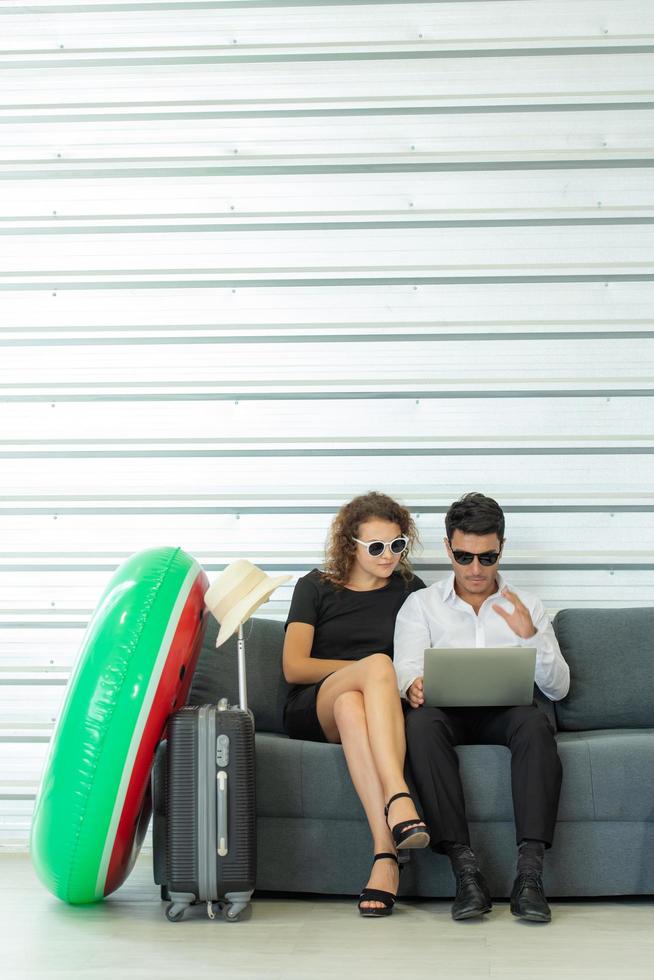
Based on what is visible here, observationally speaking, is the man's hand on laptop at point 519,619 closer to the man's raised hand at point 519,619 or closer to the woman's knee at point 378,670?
the man's raised hand at point 519,619

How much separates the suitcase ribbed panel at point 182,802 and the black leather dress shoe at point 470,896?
28.5 inches

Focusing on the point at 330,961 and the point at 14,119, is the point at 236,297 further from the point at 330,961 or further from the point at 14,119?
the point at 330,961

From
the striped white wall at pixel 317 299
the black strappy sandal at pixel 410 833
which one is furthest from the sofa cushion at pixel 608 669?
the black strappy sandal at pixel 410 833

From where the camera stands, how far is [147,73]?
4.47 meters

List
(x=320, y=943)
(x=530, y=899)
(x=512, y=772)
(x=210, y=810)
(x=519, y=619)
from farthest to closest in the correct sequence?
(x=519, y=619), (x=512, y=772), (x=210, y=810), (x=530, y=899), (x=320, y=943)

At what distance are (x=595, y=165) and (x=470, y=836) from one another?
2.71m

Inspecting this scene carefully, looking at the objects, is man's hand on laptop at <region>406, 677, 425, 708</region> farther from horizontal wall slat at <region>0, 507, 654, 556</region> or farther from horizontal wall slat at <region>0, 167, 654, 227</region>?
horizontal wall slat at <region>0, 167, 654, 227</region>

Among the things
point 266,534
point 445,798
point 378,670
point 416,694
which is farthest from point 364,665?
point 266,534

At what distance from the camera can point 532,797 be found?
10.00 feet

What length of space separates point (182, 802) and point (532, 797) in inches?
39.2

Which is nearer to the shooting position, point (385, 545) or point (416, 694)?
point (416, 694)

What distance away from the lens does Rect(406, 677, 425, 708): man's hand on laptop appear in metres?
3.38

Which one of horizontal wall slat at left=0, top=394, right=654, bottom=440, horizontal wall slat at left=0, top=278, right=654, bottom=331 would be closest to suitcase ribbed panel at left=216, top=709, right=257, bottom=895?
horizontal wall slat at left=0, top=394, right=654, bottom=440

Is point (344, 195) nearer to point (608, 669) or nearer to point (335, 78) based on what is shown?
point (335, 78)
